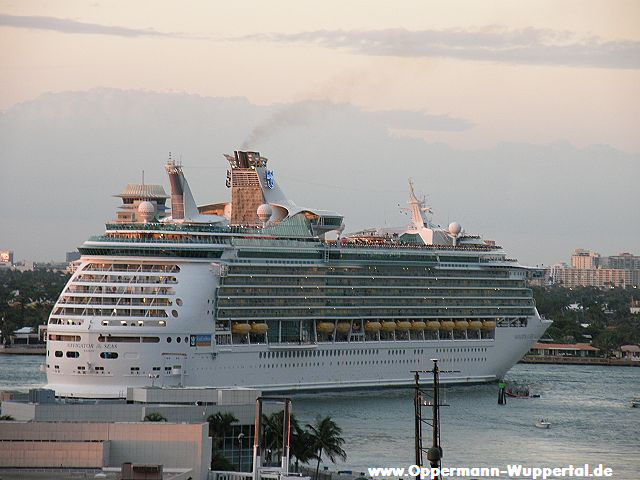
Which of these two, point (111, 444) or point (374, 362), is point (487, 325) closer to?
point (374, 362)

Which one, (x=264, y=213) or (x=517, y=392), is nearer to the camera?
(x=264, y=213)

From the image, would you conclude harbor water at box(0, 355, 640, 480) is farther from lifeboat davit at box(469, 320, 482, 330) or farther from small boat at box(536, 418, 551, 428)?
lifeboat davit at box(469, 320, 482, 330)

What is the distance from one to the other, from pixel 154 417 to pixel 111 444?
14.4 ft

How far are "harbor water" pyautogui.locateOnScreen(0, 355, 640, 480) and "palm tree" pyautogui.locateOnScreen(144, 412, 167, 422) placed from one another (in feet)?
36.8

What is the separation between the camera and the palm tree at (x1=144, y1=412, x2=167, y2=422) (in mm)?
42219

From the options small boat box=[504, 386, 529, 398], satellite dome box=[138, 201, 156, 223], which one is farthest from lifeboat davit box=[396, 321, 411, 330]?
satellite dome box=[138, 201, 156, 223]

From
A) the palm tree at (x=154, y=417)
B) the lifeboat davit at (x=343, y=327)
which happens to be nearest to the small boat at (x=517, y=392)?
the lifeboat davit at (x=343, y=327)

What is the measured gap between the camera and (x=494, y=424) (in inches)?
2736

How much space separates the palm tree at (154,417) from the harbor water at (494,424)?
11.2 m

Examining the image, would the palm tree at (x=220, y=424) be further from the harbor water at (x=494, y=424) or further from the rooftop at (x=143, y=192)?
the rooftop at (x=143, y=192)

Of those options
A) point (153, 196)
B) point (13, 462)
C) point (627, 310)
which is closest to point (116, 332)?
A: point (13, 462)

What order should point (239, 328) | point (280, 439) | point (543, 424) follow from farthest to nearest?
point (239, 328) → point (543, 424) → point (280, 439)

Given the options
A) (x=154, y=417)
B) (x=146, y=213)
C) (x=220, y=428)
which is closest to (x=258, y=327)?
(x=146, y=213)

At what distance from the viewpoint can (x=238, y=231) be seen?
76.5m
